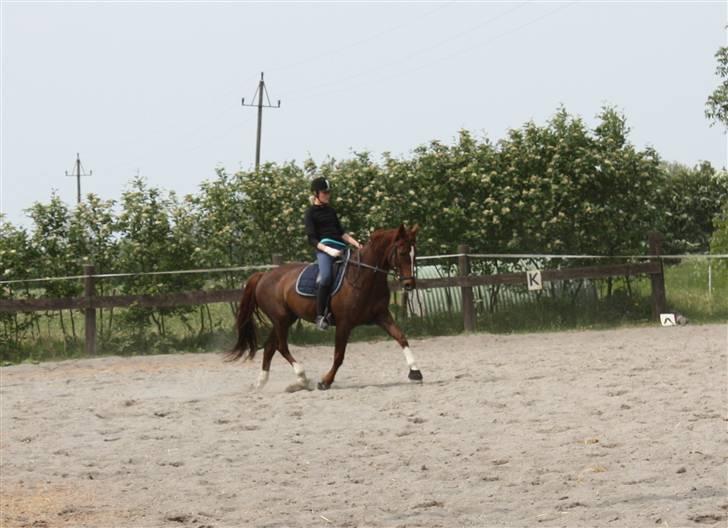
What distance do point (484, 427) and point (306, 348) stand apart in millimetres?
9394

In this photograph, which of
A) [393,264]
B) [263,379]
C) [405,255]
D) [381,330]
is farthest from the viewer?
[381,330]

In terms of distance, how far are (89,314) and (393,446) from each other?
11.2m

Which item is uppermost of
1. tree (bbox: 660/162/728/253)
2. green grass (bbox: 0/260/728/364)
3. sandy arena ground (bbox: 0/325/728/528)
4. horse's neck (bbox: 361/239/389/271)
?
tree (bbox: 660/162/728/253)

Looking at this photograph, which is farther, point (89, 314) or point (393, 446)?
point (89, 314)

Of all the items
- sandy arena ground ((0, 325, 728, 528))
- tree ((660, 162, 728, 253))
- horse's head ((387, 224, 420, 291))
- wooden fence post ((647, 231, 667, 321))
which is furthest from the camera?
tree ((660, 162, 728, 253))

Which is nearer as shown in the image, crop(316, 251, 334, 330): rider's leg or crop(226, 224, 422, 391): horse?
crop(226, 224, 422, 391): horse

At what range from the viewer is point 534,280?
63.8ft

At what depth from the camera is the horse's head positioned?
496 inches

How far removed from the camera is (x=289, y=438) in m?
10.2

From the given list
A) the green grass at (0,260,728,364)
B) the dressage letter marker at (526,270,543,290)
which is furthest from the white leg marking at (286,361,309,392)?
the dressage letter marker at (526,270,543,290)

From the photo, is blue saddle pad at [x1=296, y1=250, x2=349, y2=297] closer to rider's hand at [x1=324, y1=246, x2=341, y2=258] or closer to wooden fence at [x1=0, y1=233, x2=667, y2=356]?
rider's hand at [x1=324, y1=246, x2=341, y2=258]

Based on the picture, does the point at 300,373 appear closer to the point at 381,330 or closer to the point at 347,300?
the point at 347,300

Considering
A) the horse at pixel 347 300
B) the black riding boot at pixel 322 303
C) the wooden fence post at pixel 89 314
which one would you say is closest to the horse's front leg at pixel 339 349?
the horse at pixel 347 300

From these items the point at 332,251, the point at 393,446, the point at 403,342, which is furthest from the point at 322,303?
the point at 393,446
